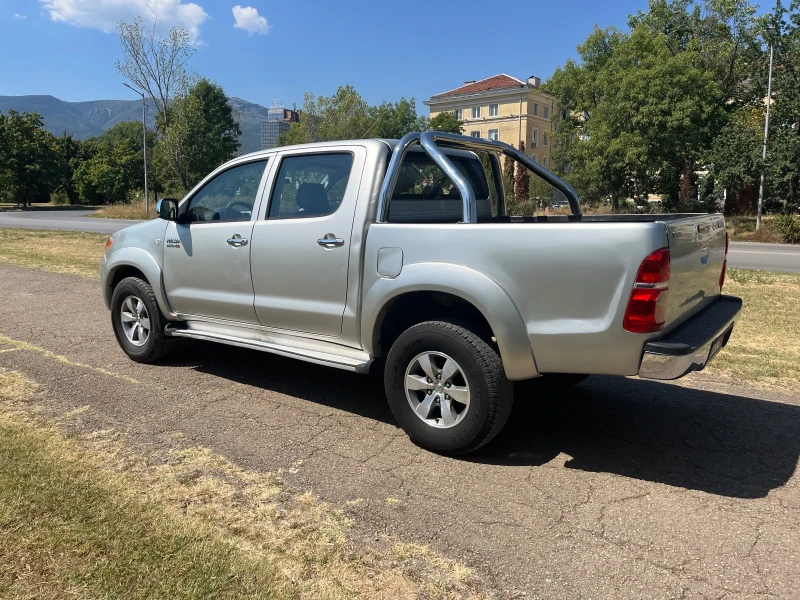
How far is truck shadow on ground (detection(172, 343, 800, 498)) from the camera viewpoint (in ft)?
12.4

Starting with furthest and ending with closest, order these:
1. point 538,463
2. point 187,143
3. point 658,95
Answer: point 187,143
point 658,95
point 538,463

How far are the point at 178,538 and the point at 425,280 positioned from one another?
6.28 ft

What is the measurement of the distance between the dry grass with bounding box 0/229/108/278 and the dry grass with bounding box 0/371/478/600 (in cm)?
909

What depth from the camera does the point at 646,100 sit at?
3092cm

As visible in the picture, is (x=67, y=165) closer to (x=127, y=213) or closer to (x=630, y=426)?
(x=127, y=213)

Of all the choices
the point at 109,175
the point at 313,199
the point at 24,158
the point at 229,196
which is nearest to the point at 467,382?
the point at 313,199

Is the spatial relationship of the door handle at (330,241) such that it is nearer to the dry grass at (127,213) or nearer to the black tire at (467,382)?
the black tire at (467,382)

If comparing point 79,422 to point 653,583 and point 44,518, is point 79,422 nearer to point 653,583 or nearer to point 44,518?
point 44,518

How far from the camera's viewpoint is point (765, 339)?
6.86 metres

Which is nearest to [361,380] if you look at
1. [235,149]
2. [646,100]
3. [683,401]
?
[683,401]

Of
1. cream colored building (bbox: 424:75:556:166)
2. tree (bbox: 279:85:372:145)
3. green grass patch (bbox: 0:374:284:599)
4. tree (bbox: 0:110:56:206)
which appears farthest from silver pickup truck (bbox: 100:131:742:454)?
cream colored building (bbox: 424:75:556:166)

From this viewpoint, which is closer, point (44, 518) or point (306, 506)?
point (44, 518)

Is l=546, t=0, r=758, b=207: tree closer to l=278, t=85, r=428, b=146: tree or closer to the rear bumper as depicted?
l=278, t=85, r=428, b=146: tree

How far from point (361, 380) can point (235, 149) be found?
55049mm
